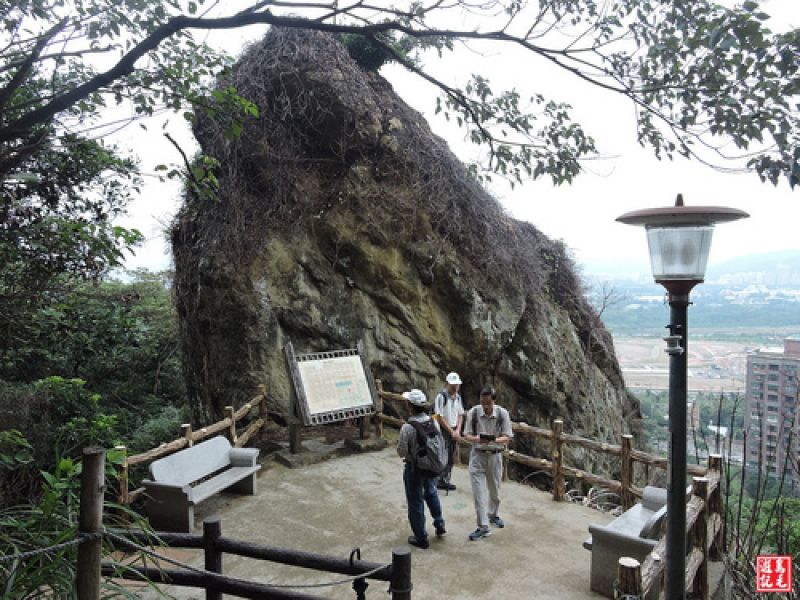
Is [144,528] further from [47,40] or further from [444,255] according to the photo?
[444,255]

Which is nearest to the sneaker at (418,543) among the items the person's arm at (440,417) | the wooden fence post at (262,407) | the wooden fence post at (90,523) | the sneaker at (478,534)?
the sneaker at (478,534)

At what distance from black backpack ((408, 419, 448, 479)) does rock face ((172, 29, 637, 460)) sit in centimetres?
465

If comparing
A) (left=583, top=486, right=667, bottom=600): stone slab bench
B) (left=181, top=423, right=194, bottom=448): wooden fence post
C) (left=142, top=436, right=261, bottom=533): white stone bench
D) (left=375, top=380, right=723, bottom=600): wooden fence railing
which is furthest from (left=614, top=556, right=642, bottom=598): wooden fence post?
(left=181, top=423, right=194, bottom=448): wooden fence post

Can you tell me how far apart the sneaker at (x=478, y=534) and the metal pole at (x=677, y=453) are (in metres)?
2.46

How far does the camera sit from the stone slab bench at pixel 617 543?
3.86 m

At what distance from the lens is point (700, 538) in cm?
408

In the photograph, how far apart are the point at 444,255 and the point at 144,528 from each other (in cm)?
835

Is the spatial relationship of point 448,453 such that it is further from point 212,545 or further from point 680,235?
point 680,235

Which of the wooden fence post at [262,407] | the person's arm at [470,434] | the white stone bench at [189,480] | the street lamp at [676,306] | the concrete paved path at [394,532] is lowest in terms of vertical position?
the concrete paved path at [394,532]

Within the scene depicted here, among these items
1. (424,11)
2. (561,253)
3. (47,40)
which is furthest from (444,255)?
(47,40)

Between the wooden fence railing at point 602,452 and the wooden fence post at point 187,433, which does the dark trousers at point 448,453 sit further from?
the wooden fence post at point 187,433

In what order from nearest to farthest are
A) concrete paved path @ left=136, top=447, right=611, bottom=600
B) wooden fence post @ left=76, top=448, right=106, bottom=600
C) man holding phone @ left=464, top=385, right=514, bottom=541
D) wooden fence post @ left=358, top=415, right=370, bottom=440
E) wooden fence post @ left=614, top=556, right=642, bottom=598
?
wooden fence post @ left=76, top=448, right=106, bottom=600 < wooden fence post @ left=614, top=556, right=642, bottom=598 < concrete paved path @ left=136, top=447, right=611, bottom=600 < man holding phone @ left=464, top=385, right=514, bottom=541 < wooden fence post @ left=358, top=415, right=370, bottom=440

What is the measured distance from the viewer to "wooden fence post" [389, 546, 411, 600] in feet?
9.34

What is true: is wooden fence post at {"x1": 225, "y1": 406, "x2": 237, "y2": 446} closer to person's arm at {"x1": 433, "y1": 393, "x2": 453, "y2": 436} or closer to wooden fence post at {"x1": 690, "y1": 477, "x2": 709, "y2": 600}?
person's arm at {"x1": 433, "y1": 393, "x2": 453, "y2": 436}
